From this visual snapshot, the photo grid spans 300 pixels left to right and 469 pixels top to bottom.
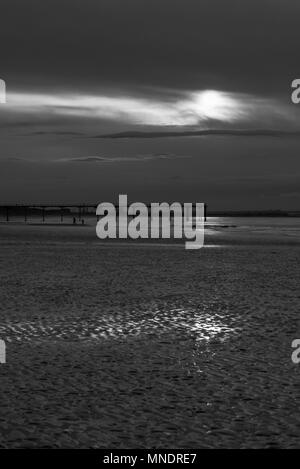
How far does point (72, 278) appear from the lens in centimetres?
2444

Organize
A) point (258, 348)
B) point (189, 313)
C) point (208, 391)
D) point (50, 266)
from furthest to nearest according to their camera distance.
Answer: point (50, 266) < point (189, 313) < point (258, 348) < point (208, 391)

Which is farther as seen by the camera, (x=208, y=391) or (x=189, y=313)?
(x=189, y=313)

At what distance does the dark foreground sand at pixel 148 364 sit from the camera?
7801 millimetres

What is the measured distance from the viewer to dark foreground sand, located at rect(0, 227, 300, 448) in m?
7.80

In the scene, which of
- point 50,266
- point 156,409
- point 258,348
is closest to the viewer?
point 156,409

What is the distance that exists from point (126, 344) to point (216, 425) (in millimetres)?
4891

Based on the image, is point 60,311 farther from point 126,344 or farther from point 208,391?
point 208,391

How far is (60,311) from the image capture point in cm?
1652

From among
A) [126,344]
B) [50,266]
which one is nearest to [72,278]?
[50,266]

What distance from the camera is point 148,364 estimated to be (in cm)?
1108
